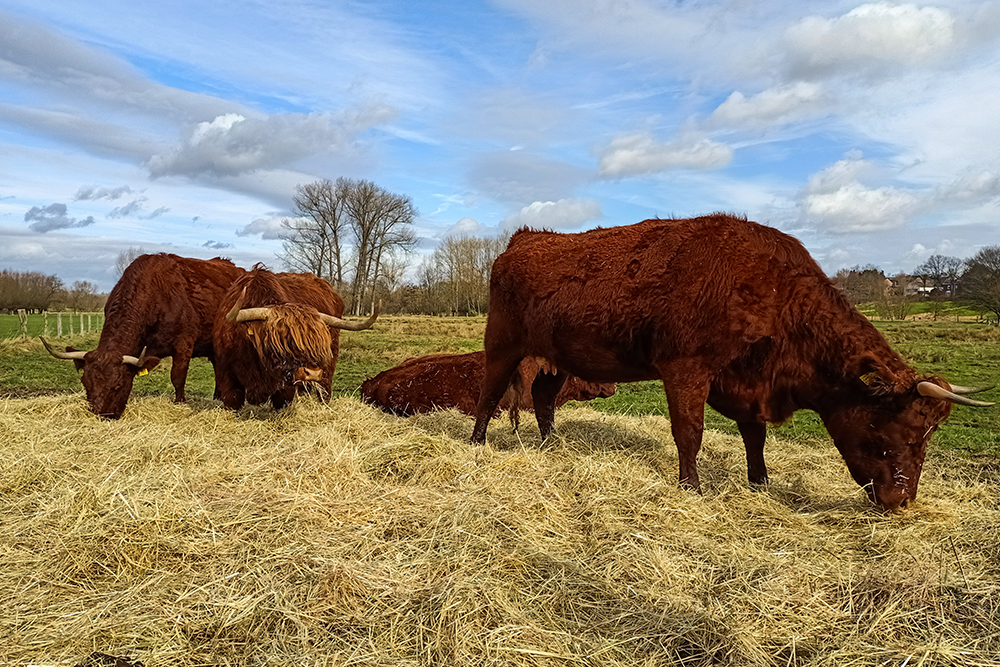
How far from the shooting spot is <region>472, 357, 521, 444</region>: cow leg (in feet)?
21.6

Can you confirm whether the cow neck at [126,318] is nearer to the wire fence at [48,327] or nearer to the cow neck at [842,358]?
the cow neck at [842,358]

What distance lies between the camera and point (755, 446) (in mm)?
5555

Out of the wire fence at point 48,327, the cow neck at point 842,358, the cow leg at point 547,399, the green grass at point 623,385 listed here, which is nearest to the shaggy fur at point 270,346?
the cow leg at point 547,399

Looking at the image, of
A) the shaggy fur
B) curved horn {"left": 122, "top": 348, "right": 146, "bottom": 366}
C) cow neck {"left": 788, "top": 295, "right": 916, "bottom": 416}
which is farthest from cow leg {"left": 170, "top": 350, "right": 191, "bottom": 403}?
cow neck {"left": 788, "top": 295, "right": 916, "bottom": 416}

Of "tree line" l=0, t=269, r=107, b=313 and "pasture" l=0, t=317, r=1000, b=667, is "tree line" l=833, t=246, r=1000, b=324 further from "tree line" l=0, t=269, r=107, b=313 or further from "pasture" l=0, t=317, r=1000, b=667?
"tree line" l=0, t=269, r=107, b=313

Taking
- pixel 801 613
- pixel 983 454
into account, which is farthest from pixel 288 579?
pixel 983 454

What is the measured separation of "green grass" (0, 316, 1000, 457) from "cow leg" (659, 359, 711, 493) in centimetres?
330

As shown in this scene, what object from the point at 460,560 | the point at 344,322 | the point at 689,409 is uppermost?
the point at 344,322

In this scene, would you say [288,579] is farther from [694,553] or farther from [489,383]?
[489,383]

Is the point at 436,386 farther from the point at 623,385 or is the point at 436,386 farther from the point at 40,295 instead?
the point at 40,295

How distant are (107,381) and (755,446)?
292 inches

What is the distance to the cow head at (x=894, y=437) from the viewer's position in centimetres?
466

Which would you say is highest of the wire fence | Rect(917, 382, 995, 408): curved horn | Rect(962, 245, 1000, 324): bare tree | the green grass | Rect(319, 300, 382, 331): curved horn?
Rect(962, 245, 1000, 324): bare tree

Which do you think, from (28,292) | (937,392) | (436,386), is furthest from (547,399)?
(28,292)
